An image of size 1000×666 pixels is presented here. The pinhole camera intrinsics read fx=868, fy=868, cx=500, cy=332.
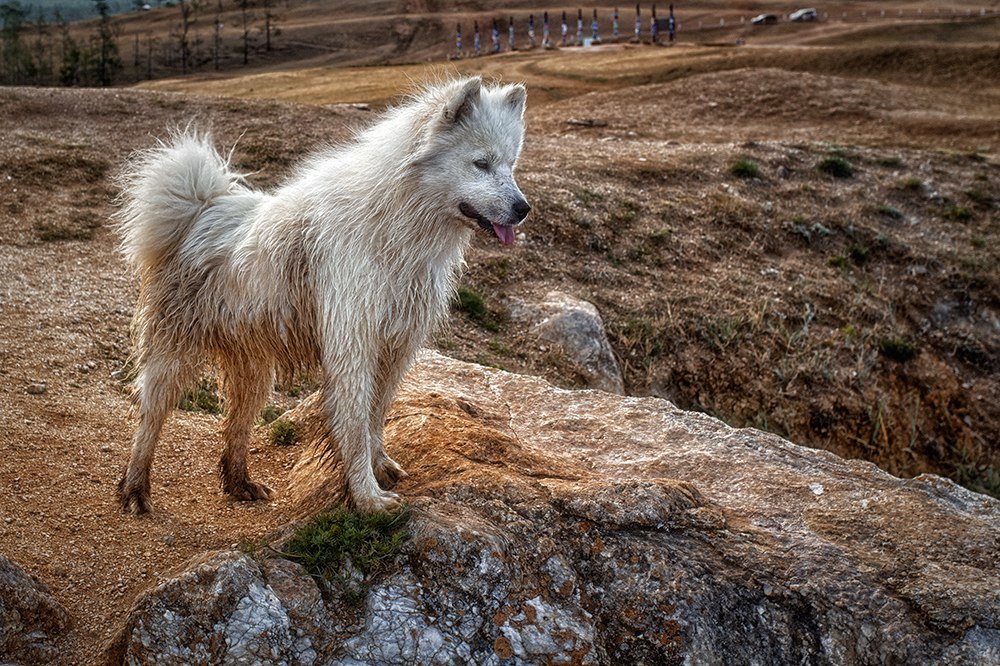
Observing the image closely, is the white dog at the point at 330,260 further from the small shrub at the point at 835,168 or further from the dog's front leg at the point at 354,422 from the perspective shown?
the small shrub at the point at 835,168

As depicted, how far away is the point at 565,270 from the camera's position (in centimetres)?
1270

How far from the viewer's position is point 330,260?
16.7 ft

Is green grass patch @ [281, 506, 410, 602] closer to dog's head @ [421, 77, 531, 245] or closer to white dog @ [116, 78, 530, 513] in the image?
white dog @ [116, 78, 530, 513]

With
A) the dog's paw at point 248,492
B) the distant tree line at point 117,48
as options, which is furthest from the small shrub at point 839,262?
the distant tree line at point 117,48

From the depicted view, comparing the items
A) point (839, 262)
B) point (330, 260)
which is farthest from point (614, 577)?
point (839, 262)

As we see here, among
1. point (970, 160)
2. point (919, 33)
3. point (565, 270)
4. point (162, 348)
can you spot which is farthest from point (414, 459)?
point (919, 33)

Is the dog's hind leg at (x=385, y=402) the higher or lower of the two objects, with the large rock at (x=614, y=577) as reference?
higher

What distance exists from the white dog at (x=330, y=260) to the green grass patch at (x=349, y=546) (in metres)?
0.16

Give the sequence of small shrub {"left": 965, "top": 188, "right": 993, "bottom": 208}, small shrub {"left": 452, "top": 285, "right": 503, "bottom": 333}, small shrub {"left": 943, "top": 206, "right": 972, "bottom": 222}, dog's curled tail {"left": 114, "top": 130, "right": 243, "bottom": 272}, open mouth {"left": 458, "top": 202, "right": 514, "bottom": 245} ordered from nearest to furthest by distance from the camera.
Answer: open mouth {"left": 458, "top": 202, "right": 514, "bottom": 245}, dog's curled tail {"left": 114, "top": 130, "right": 243, "bottom": 272}, small shrub {"left": 452, "top": 285, "right": 503, "bottom": 333}, small shrub {"left": 943, "top": 206, "right": 972, "bottom": 222}, small shrub {"left": 965, "top": 188, "right": 993, "bottom": 208}

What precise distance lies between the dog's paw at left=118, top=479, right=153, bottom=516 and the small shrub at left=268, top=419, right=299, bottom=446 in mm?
1537

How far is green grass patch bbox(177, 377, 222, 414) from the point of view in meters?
7.64

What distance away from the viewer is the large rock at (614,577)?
14.4ft

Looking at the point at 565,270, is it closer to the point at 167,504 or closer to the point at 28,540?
the point at 167,504

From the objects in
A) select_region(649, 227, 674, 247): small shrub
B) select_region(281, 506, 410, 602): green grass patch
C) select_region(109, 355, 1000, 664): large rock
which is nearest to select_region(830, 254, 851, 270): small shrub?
select_region(649, 227, 674, 247): small shrub
